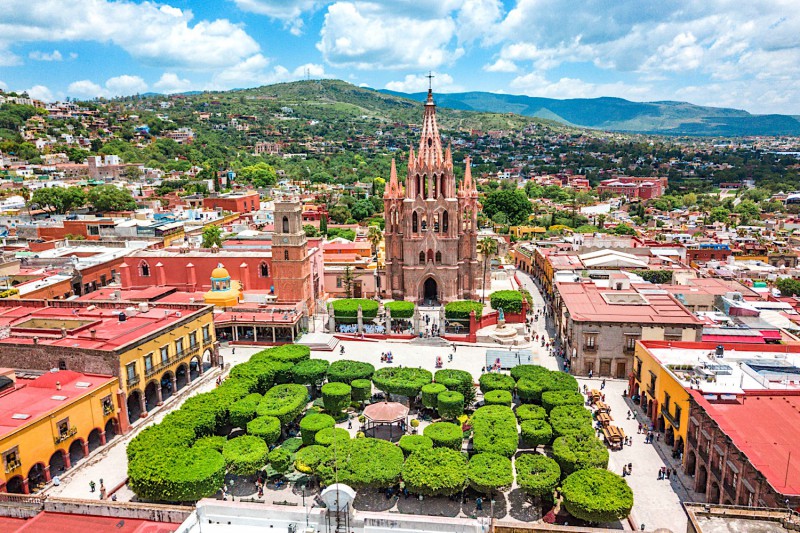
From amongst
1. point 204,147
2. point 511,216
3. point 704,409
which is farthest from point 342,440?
point 204,147

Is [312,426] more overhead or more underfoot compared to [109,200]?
more underfoot

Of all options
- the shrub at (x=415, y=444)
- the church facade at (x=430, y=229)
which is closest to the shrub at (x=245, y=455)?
the shrub at (x=415, y=444)

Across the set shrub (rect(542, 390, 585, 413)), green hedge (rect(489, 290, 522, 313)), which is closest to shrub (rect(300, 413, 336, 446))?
shrub (rect(542, 390, 585, 413))

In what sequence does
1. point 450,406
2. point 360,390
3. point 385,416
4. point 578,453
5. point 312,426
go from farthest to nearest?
point 360,390
point 450,406
point 385,416
point 312,426
point 578,453

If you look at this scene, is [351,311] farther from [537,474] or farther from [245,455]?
[537,474]

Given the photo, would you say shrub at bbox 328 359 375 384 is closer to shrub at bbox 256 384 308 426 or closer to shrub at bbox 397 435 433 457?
shrub at bbox 256 384 308 426

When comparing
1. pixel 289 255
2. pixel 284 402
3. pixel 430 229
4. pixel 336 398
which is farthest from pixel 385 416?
pixel 430 229

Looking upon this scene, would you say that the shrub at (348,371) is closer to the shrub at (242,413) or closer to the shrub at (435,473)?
the shrub at (242,413)
